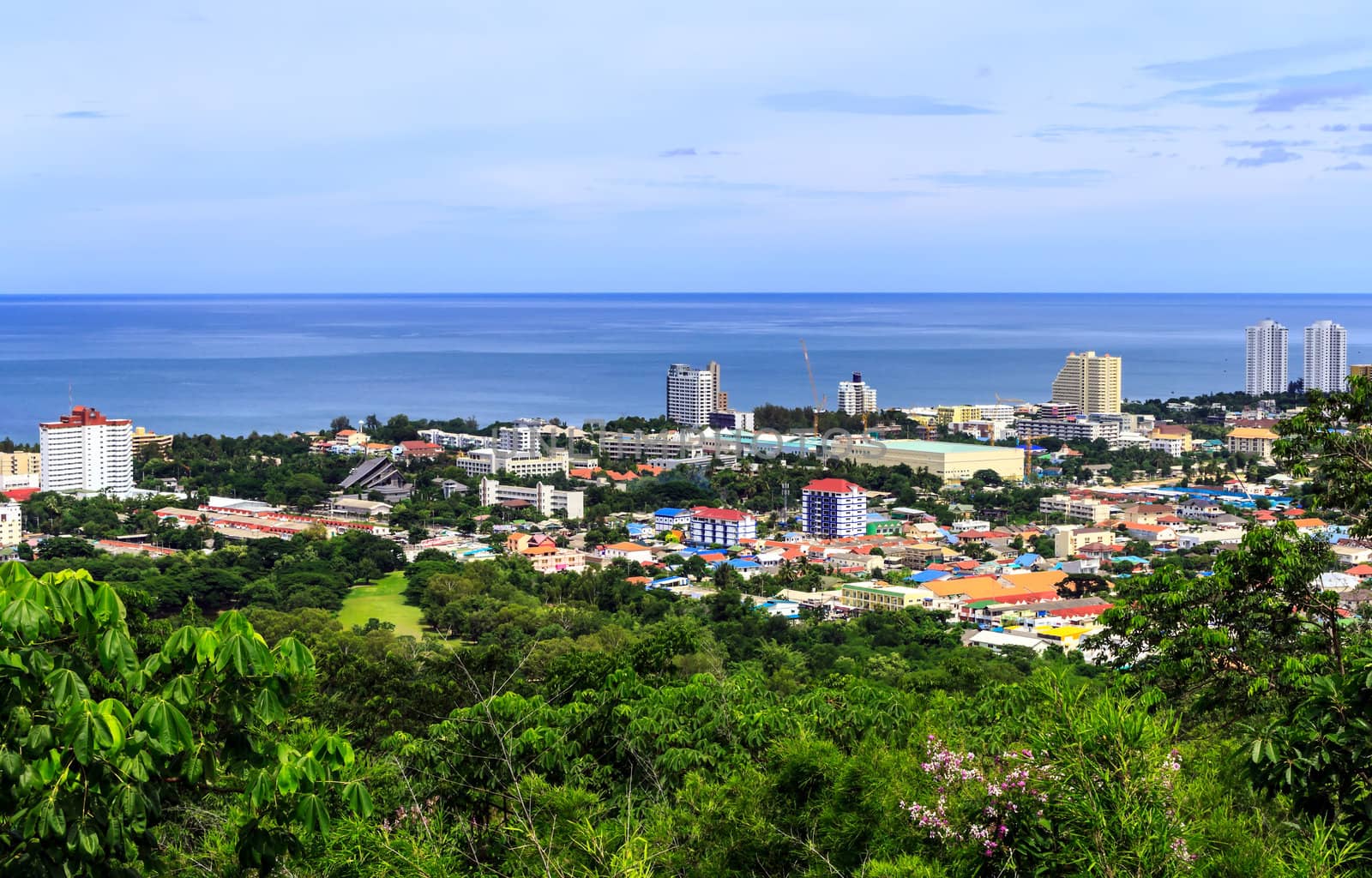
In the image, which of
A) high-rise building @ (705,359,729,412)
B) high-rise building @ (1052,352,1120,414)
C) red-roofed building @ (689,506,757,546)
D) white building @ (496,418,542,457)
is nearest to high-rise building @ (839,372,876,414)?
high-rise building @ (705,359,729,412)

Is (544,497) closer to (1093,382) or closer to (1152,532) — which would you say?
(1152,532)

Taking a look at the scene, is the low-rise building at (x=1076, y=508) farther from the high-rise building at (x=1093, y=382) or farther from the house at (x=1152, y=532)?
the high-rise building at (x=1093, y=382)

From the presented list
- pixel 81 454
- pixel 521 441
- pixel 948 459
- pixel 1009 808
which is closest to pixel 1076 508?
pixel 948 459

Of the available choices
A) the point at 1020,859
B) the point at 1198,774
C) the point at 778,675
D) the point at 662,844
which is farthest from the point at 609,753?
the point at 778,675

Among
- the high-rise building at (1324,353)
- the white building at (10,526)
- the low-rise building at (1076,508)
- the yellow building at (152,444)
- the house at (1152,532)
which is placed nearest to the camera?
the white building at (10,526)

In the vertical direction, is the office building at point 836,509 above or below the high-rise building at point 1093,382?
below

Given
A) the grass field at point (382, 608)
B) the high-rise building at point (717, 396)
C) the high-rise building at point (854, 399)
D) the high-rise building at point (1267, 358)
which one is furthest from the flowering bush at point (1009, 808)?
the high-rise building at point (1267, 358)
